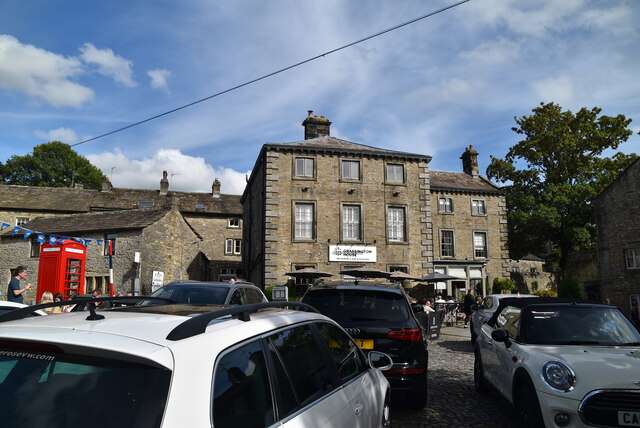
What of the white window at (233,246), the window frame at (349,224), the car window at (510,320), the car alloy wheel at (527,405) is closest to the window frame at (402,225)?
the window frame at (349,224)

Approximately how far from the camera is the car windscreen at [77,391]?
68.2 inches

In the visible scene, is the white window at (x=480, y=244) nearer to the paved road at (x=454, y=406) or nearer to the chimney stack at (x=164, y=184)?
the paved road at (x=454, y=406)

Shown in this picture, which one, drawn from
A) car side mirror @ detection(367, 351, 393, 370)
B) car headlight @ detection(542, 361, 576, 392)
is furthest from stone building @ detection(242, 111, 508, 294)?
car side mirror @ detection(367, 351, 393, 370)

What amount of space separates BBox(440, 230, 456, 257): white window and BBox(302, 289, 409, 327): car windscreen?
27772mm

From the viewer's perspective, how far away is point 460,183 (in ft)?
115

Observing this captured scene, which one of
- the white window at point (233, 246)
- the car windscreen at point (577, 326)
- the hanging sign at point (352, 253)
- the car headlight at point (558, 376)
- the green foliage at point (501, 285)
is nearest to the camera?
the car headlight at point (558, 376)

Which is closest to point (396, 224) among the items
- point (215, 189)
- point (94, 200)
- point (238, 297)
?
point (238, 297)

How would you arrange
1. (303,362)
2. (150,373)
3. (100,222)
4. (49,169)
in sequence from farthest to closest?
(49,169) < (100,222) < (303,362) < (150,373)

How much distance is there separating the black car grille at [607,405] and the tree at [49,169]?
194 feet

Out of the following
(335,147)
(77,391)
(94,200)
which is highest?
(335,147)

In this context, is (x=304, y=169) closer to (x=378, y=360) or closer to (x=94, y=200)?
(x=378, y=360)

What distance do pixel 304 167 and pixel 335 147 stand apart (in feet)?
7.39

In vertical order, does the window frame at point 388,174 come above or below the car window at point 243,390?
above

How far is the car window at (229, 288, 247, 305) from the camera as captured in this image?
29.4 feet
